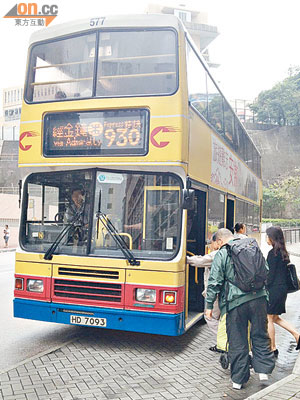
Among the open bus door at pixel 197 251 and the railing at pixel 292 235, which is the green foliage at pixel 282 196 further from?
the open bus door at pixel 197 251

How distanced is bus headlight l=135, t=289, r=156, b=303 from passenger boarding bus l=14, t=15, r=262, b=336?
0.04 ft

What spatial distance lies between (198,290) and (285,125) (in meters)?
85.3

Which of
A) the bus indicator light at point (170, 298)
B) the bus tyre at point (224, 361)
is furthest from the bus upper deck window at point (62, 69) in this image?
the bus tyre at point (224, 361)

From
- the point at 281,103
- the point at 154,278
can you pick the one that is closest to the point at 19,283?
the point at 154,278

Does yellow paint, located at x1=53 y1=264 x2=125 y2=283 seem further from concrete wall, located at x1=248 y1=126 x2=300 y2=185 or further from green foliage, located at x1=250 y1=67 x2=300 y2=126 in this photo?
green foliage, located at x1=250 y1=67 x2=300 y2=126

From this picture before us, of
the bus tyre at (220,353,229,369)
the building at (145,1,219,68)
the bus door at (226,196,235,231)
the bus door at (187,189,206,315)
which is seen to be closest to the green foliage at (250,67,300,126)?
the building at (145,1,219,68)

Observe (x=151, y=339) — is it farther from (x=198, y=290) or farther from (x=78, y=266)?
(x=78, y=266)

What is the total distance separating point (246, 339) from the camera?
510 cm

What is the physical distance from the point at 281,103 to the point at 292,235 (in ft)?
176

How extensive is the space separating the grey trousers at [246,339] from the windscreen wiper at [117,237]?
5.07 ft

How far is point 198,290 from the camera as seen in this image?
768 centimetres

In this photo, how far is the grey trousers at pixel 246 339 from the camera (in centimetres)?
506

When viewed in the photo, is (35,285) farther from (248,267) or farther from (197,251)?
(248,267)

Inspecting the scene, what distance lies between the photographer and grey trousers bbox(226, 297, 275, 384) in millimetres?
5059
